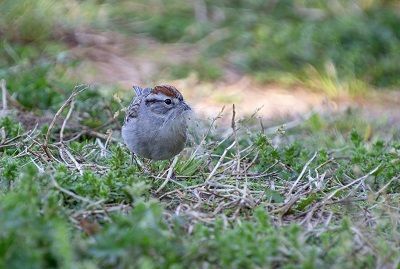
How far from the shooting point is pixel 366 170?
6289 mm

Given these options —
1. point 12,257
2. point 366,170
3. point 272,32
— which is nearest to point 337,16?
point 272,32

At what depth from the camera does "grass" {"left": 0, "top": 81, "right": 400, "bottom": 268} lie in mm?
4031

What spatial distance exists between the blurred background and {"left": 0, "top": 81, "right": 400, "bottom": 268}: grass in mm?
1563

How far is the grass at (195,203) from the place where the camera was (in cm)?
403

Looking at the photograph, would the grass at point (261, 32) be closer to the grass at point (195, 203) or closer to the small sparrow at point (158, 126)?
the grass at point (195, 203)

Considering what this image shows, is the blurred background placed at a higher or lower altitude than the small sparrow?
lower

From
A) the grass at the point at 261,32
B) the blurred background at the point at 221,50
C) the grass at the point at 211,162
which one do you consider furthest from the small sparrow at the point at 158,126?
the grass at the point at 261,32

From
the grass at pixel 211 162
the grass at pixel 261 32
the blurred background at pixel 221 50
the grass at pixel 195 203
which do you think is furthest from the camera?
the grass at pixel 261 32

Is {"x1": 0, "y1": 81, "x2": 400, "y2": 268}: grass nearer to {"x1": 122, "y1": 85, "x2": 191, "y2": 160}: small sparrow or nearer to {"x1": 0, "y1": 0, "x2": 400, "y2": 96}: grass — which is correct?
{"x1": 122, "y1": 85, "x2": 191, "y2": 160}: small sparrow

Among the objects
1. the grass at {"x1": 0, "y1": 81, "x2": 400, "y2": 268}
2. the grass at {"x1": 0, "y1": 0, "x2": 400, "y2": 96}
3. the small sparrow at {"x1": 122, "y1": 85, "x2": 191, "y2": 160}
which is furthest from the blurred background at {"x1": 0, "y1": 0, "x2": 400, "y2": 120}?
the small sparrow at {"x1": 122, "y1": 85, "x2": 191, "y2": 160}

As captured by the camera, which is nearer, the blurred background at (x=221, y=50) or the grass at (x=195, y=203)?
the grass at (x=195, y=203)

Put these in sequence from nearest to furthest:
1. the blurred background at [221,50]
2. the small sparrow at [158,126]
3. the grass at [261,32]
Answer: the small sparrow at [158,126], the blurred background at [221,50], the grass at [261,32]

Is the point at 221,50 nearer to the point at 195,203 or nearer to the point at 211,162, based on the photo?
the point at 211,162

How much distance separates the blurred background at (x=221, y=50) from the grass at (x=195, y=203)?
5.13 ft
